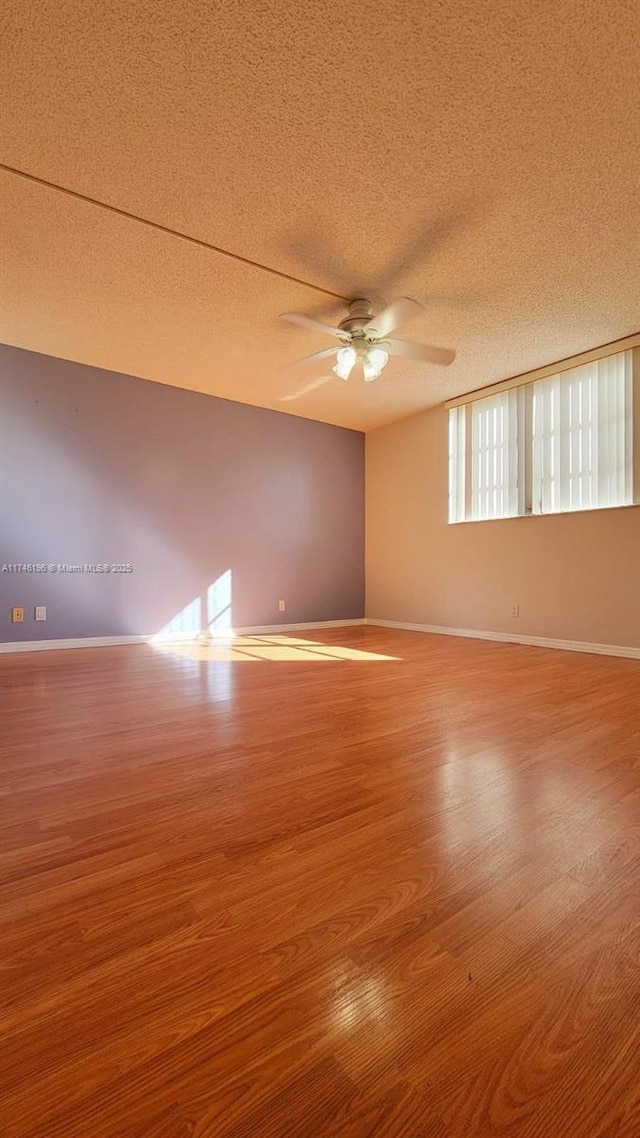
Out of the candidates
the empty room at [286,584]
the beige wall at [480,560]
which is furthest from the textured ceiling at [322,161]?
the beige wall at [480,560]

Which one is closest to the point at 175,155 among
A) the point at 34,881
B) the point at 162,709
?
the point at 162,709

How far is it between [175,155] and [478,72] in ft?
4.15

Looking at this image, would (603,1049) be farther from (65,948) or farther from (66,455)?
(66,455)

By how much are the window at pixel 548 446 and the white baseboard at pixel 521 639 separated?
1158 millimetres

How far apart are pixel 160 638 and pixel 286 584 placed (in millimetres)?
1560

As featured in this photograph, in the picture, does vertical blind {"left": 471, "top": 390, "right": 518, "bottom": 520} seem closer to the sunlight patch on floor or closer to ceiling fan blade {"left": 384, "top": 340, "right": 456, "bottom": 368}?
ceiling fan blade {"left": 384, "top": 340, "right": 456, "bottom": 368}

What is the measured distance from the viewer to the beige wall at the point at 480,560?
12.7ft

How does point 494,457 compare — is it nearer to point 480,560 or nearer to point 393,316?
point 480,560

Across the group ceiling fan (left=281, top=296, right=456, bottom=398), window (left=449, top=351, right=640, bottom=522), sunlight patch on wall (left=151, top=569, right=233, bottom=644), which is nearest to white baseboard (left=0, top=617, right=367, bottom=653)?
sunlight patch on wall (left=151, top=569, right=233, bottom=644)

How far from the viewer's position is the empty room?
2.21 feet

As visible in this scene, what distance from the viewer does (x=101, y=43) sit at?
5.43 feet

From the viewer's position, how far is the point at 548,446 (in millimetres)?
4301

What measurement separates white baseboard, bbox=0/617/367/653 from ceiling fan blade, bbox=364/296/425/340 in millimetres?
3285

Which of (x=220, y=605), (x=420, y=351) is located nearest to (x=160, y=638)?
(x=220, y=605)
